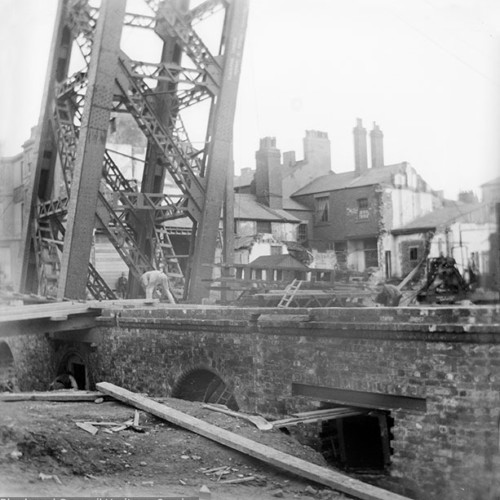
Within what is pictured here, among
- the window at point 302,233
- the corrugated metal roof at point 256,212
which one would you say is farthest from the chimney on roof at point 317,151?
the corrugated metal roof at point 256,212

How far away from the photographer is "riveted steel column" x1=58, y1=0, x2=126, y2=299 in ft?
33.6

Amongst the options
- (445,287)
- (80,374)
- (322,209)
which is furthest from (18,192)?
(322,209)

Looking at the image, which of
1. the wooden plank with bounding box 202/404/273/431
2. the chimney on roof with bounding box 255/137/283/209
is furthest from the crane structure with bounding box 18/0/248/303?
the chimney on roof with bounding box 255/137/283/209

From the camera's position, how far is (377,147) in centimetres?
3862

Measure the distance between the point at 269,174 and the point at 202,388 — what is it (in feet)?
86.3

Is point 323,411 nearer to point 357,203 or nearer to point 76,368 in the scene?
point 76,368

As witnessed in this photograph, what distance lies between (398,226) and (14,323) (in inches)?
1140

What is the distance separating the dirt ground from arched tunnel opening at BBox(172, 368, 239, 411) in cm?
217

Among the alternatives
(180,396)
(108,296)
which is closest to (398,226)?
(108,296)

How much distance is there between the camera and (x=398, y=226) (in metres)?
35.9

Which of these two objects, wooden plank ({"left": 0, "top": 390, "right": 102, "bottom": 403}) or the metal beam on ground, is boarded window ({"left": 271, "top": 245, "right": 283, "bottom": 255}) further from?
the metal beam on ground

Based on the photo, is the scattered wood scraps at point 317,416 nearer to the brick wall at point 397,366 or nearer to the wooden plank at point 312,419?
the wooden plank at point 312,419

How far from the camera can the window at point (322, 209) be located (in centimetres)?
3881

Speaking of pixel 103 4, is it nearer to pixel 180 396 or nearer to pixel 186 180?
pixel 186 180
